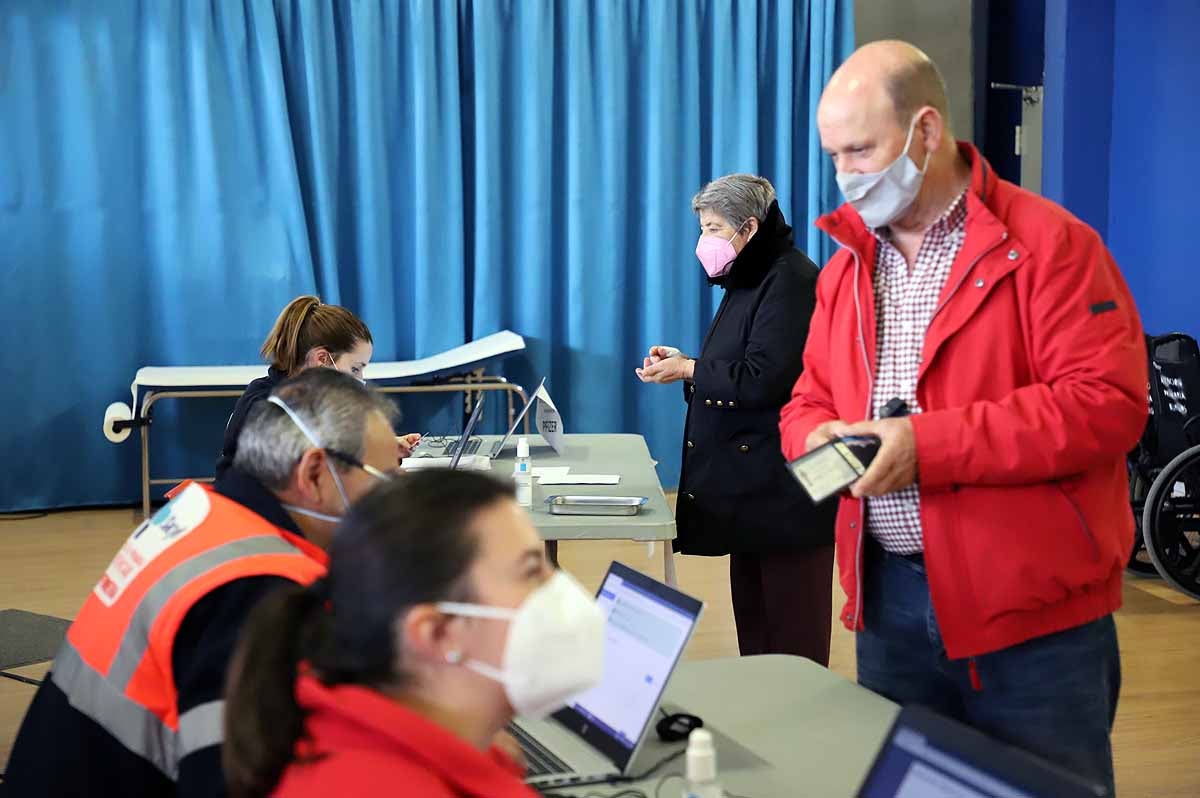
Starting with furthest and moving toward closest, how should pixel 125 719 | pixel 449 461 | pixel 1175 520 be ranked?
pixel 1175 520 → pixel 449 461 → pixel 125 719

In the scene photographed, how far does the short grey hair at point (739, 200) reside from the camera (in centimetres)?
276

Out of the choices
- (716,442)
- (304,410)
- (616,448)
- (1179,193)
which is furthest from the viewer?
(1179,193)

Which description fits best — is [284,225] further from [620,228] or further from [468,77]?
[620,228]

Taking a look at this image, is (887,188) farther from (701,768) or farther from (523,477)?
(523,477)

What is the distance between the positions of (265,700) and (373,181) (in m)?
4.79

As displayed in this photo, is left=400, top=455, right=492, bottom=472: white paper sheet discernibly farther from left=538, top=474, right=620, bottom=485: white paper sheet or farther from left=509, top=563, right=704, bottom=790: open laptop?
left=509, top=563, right=704, bottom=790: open laptop

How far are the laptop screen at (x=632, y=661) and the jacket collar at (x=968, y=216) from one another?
55cm

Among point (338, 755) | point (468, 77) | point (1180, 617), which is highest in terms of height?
point (468, 77)

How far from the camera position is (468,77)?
18.8 ft

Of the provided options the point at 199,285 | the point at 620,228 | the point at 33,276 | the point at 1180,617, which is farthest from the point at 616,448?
the point at 33,276

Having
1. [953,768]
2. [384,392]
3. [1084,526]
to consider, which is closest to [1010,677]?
[1084,526]

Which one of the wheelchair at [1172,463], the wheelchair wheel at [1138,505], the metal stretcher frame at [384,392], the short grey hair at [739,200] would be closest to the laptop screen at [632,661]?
the short grey hair at [739,200]

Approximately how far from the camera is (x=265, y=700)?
3.34 ft

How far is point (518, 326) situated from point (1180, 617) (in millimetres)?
3169
